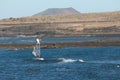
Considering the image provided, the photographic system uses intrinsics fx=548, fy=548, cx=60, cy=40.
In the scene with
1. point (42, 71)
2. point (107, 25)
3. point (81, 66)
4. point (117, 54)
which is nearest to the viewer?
point (42, 71)

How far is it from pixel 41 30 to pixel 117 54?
91.7 m

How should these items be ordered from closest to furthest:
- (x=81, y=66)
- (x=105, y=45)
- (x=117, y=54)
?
(x=81, y=66) < (x=117, y=54) < (x=105, y=45)

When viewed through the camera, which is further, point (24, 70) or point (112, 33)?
point (112, 33)

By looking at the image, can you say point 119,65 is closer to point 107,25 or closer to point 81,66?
point 81,66

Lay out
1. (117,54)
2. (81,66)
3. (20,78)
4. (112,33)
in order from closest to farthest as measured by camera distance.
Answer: (20,78) → (81,66) → (117,54) → (112,33)

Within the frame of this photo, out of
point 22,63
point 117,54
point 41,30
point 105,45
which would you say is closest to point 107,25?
point 41,30

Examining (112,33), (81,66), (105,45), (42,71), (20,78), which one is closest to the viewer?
(20,78)

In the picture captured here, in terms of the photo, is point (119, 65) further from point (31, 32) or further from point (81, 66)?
point (31, 32)

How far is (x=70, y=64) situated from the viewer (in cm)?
6166

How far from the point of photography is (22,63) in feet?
214

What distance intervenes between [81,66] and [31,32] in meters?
109

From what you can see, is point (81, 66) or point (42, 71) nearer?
point (42, 71)

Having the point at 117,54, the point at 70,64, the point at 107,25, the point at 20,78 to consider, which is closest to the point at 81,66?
the point at 70,64

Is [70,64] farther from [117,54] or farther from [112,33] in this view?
[112,33]
